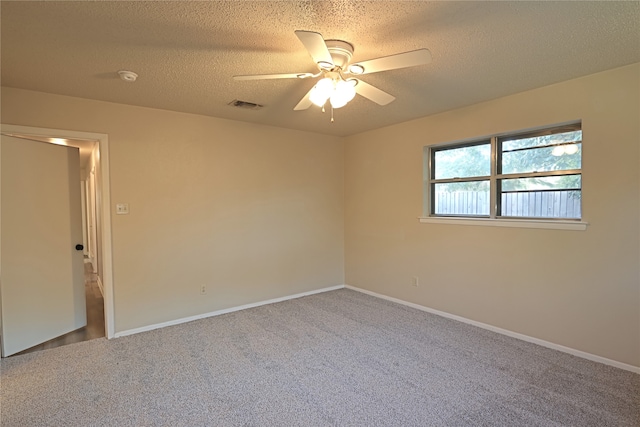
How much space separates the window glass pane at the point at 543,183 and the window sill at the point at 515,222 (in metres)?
0.33

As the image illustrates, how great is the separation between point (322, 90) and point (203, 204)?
240 cm

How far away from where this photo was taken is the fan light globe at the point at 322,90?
2.07 meters

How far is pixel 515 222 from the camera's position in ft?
10.6

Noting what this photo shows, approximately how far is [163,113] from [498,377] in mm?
4065

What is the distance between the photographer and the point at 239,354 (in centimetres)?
292

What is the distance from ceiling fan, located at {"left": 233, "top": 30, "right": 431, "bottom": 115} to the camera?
5.76ft

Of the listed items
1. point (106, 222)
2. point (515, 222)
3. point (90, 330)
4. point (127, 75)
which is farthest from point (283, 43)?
point (90, 330)

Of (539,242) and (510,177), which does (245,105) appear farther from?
(539,242)

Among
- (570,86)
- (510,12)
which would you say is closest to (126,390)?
(510,12)

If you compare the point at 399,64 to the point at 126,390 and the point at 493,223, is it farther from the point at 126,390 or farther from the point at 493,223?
the point at 126,390

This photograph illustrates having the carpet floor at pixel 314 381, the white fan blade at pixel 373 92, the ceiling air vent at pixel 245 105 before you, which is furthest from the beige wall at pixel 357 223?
the white fan blade at pixel 373 92

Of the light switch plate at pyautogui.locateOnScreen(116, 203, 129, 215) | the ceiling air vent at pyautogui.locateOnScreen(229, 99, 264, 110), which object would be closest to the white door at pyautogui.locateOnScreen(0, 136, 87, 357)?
the light switch plate at pyautogui.locateOnScreen(116, 203, 129, 215)

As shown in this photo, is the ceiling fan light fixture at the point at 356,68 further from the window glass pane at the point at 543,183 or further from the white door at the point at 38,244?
the white door at the point at 38,244

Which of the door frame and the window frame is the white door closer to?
the door frame
